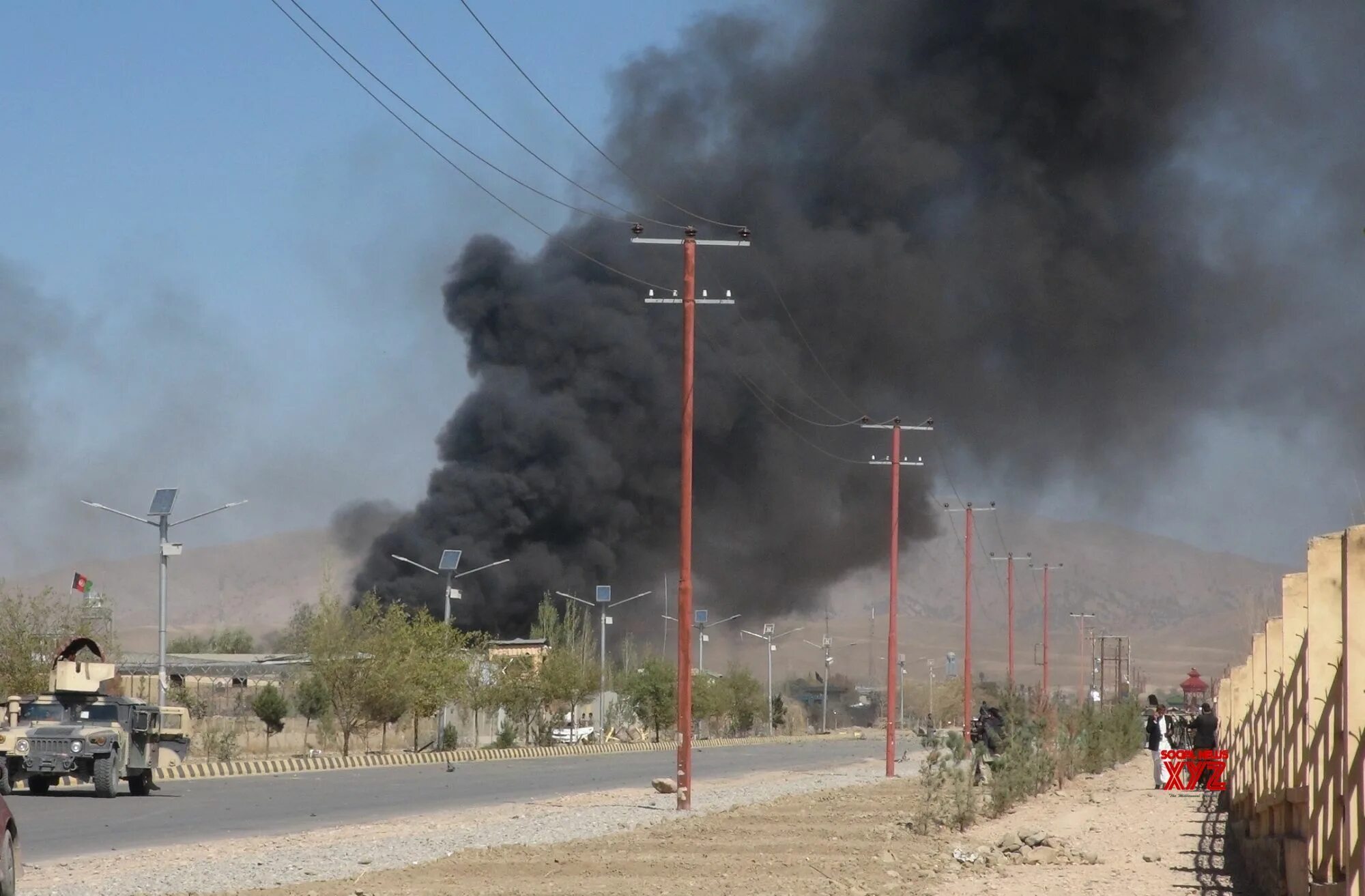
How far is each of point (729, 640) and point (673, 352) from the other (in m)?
34.9

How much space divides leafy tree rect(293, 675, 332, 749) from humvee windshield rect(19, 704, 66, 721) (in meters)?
21.2

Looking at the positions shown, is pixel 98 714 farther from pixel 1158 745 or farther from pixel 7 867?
pixel 1158 745

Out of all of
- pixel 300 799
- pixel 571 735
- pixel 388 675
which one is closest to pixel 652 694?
pixel 571 735

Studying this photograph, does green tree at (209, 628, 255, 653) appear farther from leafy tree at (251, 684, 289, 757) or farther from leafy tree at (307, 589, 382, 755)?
leafy tree at (307, 589, 382, 755)

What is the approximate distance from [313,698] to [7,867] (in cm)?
4288

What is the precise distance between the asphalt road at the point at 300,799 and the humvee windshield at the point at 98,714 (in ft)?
3.69

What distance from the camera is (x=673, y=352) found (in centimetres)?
7512

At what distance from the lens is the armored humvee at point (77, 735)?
2436 centimetres

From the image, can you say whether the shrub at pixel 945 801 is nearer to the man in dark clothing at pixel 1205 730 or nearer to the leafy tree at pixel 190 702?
the man in dark clothing at pixel 1205 730

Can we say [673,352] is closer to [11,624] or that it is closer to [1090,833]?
[11,624]

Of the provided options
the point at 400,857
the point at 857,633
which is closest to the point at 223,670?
the point at 400,857

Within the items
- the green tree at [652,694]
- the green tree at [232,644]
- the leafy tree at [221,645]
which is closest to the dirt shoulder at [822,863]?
the green tree at [652,694]

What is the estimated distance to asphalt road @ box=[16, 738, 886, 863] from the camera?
59.7 ft

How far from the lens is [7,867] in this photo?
10602 millimetres
